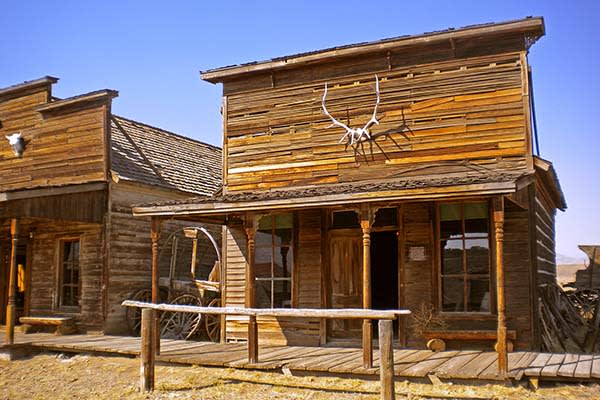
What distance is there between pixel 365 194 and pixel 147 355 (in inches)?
165

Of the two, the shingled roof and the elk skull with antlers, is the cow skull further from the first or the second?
the elk skull with antlers

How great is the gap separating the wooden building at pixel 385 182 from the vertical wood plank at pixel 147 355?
2194 mm

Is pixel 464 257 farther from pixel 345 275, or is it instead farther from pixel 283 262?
pixel 283 262

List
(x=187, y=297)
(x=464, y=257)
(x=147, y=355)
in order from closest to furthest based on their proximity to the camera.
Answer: (x=147, y=355)
(x=464, y=257)
(x=187, y=297)

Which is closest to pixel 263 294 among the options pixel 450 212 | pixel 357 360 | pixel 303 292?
pixel 303 292

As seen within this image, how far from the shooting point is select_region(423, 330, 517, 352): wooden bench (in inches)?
426

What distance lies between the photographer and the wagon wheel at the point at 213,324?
14.6 metres

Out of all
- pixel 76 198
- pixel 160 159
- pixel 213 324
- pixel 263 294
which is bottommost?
pixel 213 324

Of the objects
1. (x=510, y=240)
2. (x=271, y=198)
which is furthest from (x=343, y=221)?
(x=510, y=240)

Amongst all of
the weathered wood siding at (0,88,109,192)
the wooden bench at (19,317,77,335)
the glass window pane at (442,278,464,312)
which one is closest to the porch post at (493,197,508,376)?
the glass window pane at (442,278,464,312)

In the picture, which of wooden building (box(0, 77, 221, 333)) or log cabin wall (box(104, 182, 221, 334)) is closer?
wooden building (box(0, 77, 221, 333))

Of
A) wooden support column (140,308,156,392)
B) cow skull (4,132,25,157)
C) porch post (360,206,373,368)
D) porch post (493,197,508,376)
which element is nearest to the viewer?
porch post (493,197,508,376)

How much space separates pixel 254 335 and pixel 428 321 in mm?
3227

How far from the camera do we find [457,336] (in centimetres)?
1117
